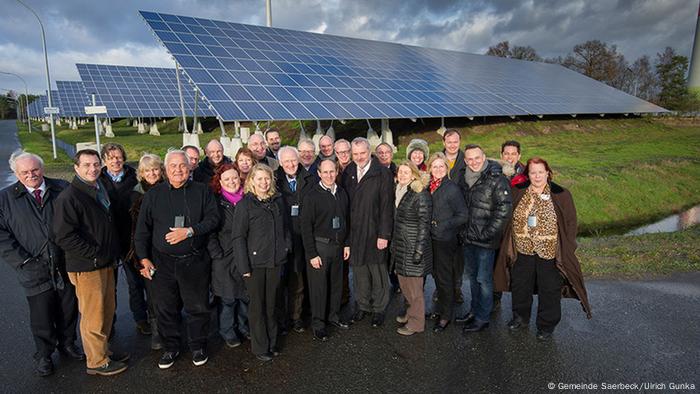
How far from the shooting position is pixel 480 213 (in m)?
3.99

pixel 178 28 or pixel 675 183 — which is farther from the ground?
pixel 178 28

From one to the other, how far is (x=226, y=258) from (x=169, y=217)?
0.65 metres

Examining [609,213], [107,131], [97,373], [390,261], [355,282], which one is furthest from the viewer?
[107,131]

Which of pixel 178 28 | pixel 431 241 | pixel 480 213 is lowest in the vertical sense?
pixel 431 241

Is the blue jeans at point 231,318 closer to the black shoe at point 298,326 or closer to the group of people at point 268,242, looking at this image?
the group of people at point 268,242

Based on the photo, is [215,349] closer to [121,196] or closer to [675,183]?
[121,196]

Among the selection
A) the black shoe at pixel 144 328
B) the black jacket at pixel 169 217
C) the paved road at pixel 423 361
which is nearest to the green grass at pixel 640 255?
the paved road at pixel 423 361

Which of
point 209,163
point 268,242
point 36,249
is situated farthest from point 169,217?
Result: point 209,163

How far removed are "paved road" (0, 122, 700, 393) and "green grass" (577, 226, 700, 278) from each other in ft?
3.76

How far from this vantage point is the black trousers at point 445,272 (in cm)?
410

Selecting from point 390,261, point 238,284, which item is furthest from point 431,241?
point 238,284

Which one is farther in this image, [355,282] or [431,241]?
[355,282]

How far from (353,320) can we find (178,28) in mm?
15771

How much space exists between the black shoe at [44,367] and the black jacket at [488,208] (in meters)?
3.93
